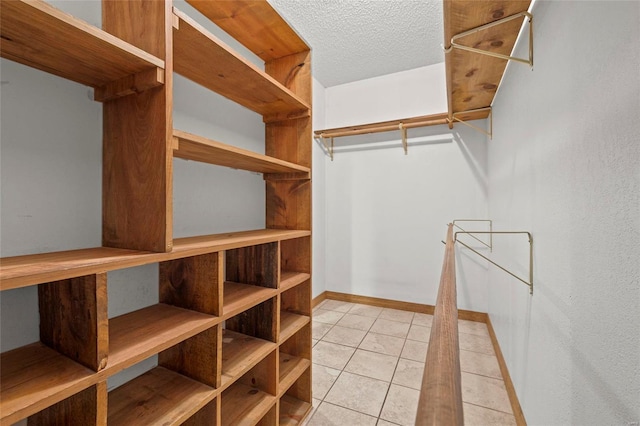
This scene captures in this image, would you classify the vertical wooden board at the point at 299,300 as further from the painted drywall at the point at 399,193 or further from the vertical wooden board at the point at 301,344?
the painted drywall at the point at 399,193

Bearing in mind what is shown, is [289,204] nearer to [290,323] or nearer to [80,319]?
[290,323]

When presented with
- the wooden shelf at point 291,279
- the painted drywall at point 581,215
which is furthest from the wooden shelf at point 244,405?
the painted drywall at point 581,215

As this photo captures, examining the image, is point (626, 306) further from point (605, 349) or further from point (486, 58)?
point (486, 58)

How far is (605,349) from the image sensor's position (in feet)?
2.00

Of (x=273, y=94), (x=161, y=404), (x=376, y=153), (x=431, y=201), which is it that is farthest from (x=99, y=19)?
(x=431, y=201)

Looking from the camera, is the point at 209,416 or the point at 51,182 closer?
the point at 51,182

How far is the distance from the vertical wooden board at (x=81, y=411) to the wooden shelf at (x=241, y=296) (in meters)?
0.35

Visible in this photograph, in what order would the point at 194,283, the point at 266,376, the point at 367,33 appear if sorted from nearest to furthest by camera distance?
1. the point at 194,283
2. the point at 266,376
3. the point at 367,33

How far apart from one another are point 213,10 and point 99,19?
478 millimetres

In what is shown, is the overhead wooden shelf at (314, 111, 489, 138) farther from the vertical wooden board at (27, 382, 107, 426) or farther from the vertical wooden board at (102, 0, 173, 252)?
the vertical wooden board at (27, 382, 107, 426)

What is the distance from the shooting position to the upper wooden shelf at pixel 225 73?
0.86 meters

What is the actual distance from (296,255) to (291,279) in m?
0.20

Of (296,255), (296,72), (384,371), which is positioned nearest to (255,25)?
(296,72)

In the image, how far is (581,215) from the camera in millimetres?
732
